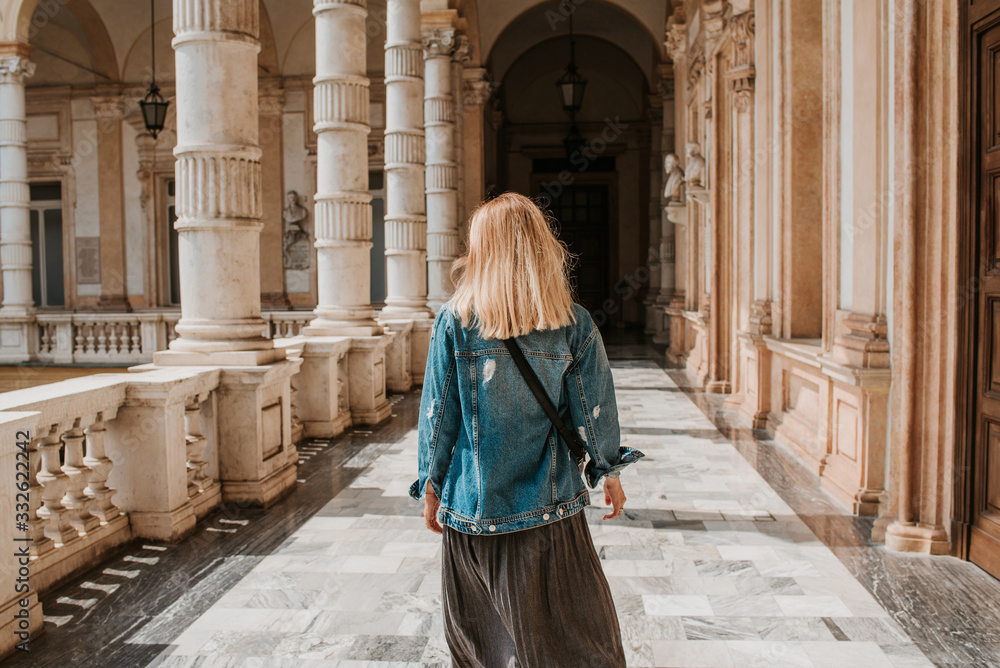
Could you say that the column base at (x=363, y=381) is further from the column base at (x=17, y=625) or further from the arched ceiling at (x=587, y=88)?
the arched ceiling at (x=587, y=88)

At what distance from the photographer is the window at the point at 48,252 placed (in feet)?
63.4

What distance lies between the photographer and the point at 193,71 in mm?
5445

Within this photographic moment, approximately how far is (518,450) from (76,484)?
3055mm

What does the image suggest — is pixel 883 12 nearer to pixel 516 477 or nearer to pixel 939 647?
pixel 939 647

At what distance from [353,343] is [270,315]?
6005 mm

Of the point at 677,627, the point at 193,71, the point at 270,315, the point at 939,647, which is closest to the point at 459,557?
the point at 677,627

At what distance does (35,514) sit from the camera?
395 centimetres

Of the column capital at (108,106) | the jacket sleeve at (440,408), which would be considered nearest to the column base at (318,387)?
the jacket sleeve at (440,408)

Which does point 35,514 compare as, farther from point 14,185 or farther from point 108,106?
point 108,106

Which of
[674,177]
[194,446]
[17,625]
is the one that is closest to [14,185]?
[674,177]

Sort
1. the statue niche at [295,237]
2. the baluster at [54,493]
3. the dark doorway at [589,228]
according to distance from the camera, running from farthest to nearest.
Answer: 1. the dark doorway at [589,228]
2. the statue niche at [295,237]
3. the baluster at [54,493]

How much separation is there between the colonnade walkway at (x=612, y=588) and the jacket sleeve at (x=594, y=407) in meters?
0.52

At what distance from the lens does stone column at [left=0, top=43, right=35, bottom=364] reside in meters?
13.8

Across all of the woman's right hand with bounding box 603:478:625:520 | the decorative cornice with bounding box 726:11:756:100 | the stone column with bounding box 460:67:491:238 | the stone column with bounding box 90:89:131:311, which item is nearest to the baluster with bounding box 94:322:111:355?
the stone column with bounding box 90:89:131:311
